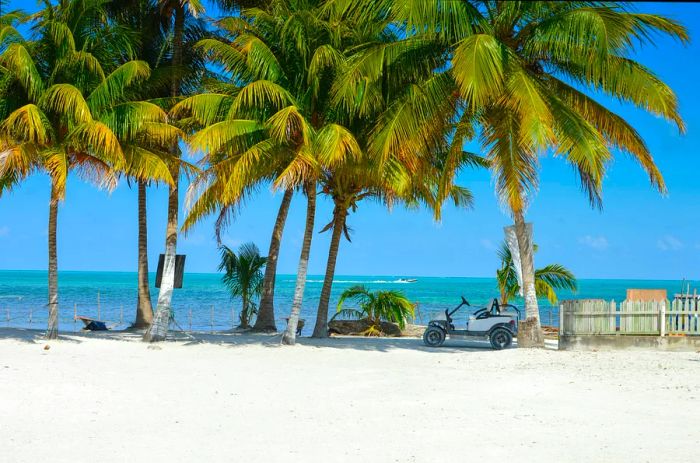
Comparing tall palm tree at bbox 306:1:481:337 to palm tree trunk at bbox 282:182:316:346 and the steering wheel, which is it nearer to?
palm tree trunk at bbox 282:182:316:346

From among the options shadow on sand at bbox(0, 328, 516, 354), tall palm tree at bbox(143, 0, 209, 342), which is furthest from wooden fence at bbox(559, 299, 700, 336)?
tall palm tree at bbox(143, 0, 209, 342)

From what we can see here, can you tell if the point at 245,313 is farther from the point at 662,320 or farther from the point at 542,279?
the point at 662,320

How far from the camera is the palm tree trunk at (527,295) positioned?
15367 mm

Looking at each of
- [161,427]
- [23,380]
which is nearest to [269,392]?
[161,427]

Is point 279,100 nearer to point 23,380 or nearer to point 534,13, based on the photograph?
point 534,13

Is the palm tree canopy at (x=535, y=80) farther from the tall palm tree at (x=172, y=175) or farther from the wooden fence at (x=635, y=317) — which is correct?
the tall palm tree at (x=172, y=175)

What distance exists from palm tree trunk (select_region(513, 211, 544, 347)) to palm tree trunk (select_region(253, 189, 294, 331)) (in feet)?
19.8

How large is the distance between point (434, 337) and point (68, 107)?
9050 mm

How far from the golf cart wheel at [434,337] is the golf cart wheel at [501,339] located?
126 centimetres

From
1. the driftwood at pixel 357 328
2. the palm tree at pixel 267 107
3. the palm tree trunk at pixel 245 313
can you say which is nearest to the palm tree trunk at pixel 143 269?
the palm tree trunk at pixel 245 313

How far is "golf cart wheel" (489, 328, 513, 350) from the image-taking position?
52.2 ft

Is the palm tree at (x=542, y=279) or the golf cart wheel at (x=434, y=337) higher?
the palm tree at (x=542, y=279)

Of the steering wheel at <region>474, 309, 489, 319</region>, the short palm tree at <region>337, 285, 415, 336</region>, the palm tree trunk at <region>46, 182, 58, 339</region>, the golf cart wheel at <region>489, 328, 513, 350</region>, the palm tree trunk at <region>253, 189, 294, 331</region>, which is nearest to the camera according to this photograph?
the golf cart wheel at <region>489, 328, 513, 350</region>

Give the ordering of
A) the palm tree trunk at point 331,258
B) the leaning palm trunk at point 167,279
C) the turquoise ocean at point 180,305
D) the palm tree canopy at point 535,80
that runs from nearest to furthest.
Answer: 1. the palm tree canopy at point 535,80
2. the leaning palm trunk at point 167,279
3. the palm tree trunk at point 331,258
4. the turquoise ocean at point 180,305
